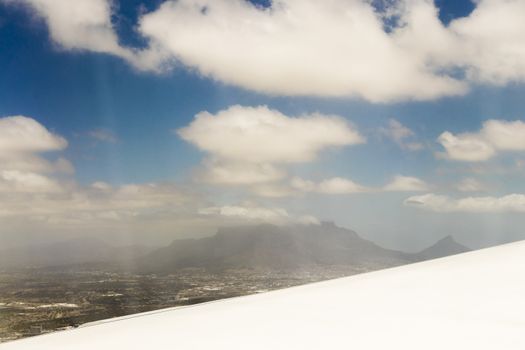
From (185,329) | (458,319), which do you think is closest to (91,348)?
(185,329)

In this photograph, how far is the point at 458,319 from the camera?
405 centimetres

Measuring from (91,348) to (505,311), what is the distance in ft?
12.4

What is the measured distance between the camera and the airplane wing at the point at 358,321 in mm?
3697

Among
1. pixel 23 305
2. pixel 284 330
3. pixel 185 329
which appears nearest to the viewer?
pixel 284 330

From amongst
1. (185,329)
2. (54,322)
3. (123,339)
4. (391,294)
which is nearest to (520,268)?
(391,294)

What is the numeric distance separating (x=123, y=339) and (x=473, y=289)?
3736 millimetres

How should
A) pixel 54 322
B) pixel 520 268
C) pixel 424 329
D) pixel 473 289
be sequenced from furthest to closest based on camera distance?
1. pixel 54 322
2. pixel 520 268
3. pixel 473 289
4. pixel 424 329

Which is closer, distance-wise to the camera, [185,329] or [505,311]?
[505,311]

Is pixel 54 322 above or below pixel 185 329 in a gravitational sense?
below

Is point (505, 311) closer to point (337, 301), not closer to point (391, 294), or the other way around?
point (391, 294)

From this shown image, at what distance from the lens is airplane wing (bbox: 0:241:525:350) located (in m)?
3.70

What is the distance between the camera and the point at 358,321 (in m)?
4.25

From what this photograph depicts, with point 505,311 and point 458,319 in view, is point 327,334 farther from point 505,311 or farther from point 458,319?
point 505,311

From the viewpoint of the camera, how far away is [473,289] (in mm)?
5098
